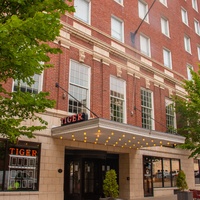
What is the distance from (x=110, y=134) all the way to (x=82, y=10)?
859 cm

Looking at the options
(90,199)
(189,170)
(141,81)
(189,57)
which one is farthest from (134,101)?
(189,57)

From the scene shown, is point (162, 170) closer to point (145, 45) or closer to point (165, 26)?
point (145, 45)

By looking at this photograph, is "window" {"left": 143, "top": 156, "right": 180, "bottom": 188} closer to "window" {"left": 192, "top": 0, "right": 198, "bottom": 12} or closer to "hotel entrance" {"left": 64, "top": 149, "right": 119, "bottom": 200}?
"hotel entrance" {"left": 64, "top": 149, "right": 119, "bottom": 200}

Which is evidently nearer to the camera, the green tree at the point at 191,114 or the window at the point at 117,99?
the window at the point at 117,99

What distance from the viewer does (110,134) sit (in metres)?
13.7

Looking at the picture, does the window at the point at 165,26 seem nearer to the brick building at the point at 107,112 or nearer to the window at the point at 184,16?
the brick building at the point at 107,112

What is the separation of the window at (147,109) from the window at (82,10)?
6.62m

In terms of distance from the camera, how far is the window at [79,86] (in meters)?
16.0

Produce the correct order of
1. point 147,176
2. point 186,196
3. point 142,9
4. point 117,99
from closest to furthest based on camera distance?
point 186,196 → point 117,99 → point 147,176 → point 142,9

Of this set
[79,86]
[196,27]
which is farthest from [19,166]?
[196,27]

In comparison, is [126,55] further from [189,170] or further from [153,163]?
[189,170]

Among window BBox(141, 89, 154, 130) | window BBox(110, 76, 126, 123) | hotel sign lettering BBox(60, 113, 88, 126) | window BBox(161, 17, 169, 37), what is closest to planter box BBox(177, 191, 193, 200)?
window BBox(110, 76, 126, 123)

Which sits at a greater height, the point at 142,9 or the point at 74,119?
the point at 142,9

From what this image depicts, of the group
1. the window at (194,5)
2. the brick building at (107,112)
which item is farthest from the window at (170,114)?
the window at (194,5)
